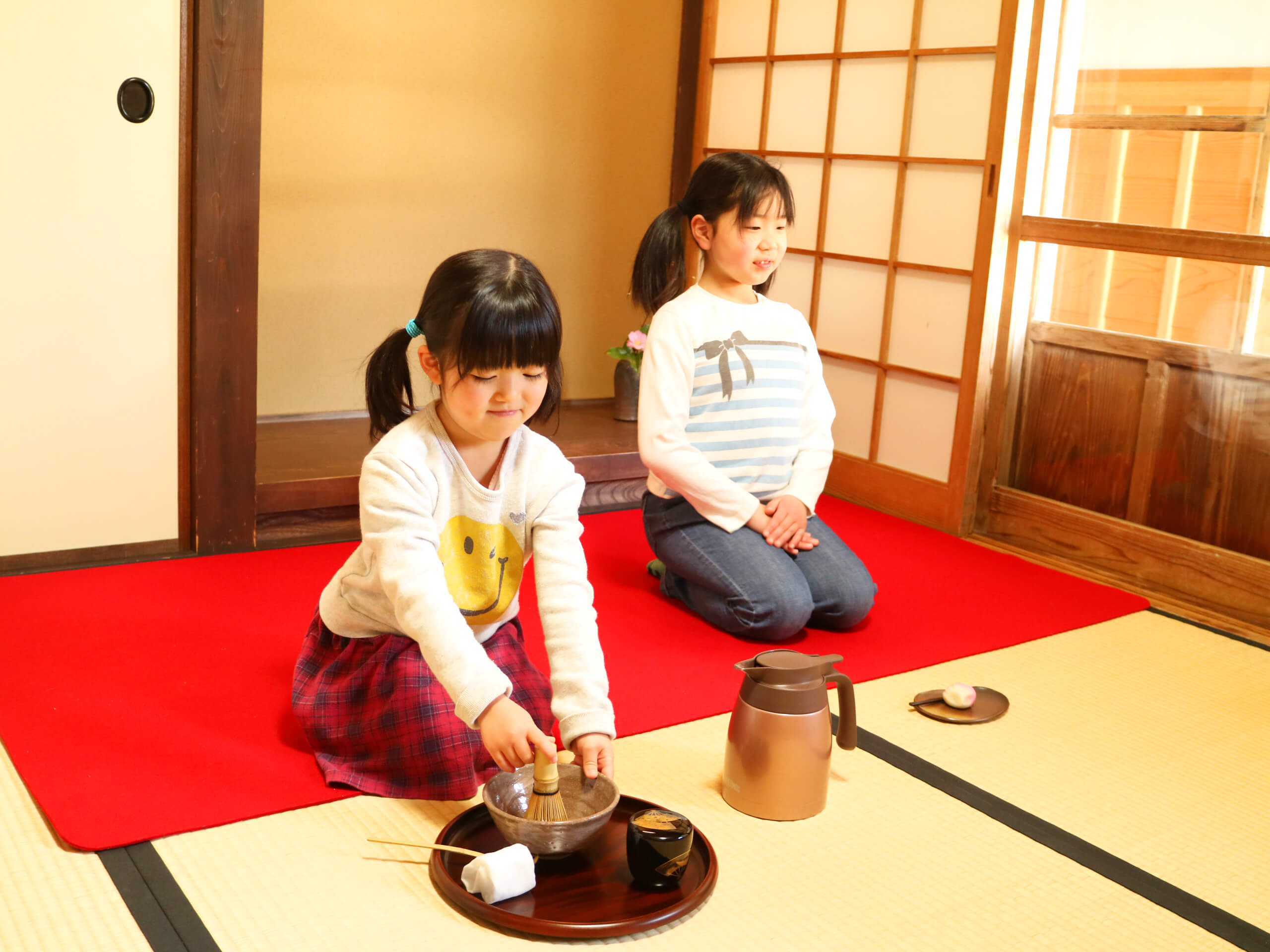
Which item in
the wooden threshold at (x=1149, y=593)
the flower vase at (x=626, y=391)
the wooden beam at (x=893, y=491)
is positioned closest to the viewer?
the wooden threshold at (x=1149, y=593)

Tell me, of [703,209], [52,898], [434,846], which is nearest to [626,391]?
[703,209]

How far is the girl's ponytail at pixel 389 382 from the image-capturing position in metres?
1.62

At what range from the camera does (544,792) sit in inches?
52.7

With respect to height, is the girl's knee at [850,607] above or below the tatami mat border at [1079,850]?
above

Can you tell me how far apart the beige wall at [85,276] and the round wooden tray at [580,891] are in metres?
1.41

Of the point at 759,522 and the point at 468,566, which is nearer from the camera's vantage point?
the point at 468,566

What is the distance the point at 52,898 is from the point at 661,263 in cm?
158

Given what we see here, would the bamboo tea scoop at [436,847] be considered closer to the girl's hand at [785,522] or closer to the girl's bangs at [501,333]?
the girl's bangs at [501,333]

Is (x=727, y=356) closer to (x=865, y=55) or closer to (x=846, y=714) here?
(x=846, y=714)

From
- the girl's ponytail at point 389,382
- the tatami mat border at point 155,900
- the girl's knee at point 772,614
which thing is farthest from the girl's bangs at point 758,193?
the tatami mat border at point 155,900

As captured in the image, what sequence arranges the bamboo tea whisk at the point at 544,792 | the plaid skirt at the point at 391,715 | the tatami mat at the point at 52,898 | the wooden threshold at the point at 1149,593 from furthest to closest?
the wooden threshold at the point at 1149,593
the plaid skirt at the point at 391,715
the bamboo tea whisk at the point at 544,792
the tatami mat at the point at 52,898

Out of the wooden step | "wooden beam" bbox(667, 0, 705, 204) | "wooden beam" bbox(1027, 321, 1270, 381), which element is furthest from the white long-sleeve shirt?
"wooden beam" bbox(667, 0, 705, 204)

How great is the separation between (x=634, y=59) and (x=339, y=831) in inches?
117

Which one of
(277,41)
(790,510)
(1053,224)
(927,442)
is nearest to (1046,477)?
(927,442)
